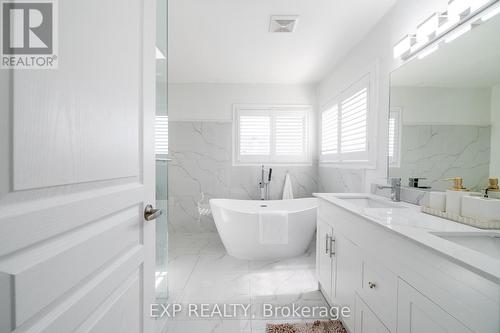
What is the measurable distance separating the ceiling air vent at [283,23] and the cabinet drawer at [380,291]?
6.51 feet

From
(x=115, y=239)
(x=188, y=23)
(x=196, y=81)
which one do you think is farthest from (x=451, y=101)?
(x=196, y=81)

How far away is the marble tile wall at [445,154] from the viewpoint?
1.24m

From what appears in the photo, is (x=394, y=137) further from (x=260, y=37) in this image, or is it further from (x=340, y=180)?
(x=260, y=37)

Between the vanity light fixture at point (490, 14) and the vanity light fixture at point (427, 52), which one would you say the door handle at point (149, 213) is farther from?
the vanity light fixture at point (427, 52)

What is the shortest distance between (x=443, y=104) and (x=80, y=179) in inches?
74.5

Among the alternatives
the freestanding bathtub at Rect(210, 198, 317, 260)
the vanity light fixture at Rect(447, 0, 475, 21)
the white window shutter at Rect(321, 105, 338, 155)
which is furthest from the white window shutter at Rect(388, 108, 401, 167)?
the white window shutter at Rect(321, 105, 338, 155)

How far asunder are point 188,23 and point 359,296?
2.50m

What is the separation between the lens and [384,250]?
1.10 metres

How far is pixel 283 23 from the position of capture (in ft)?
6.97

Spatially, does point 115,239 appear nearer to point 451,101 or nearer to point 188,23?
point 451,101

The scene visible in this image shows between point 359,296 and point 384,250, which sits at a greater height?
point 384,250

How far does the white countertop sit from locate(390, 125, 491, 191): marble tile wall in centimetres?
25

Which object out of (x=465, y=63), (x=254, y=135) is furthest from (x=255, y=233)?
(x=465, y=63)

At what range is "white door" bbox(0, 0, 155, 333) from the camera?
1.42ft
